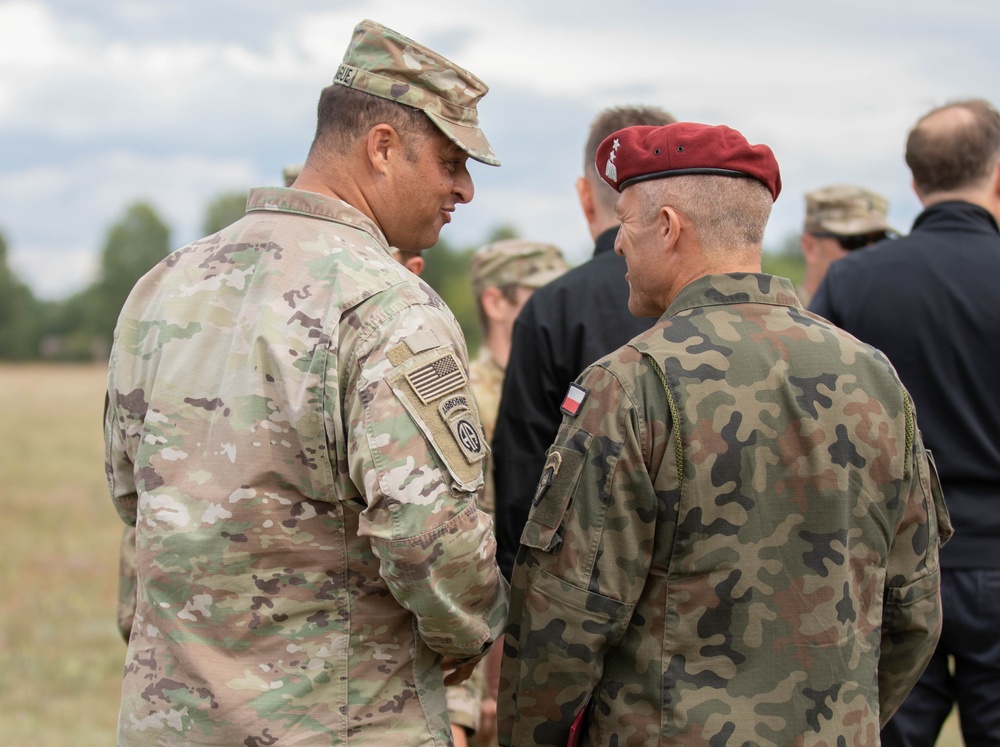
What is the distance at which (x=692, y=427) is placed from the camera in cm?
224

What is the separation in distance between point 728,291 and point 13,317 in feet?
306

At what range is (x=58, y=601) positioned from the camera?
8828mm

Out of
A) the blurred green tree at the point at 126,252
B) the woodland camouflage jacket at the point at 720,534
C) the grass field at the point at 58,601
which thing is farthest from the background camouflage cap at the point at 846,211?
the blurred green tree at the point at 126,252

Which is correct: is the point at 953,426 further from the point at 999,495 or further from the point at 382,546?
the point at 382,546

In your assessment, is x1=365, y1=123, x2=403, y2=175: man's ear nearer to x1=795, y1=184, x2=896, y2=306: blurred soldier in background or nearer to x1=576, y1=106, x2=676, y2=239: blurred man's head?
x1=576, y1=106, x2=676, y2=239: blurred man's head

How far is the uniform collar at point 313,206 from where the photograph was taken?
2508 mm

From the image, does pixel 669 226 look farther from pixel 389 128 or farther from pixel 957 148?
pixel 957 148

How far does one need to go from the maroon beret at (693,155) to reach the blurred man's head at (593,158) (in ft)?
3.49

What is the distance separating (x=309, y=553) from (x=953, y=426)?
7.42ft

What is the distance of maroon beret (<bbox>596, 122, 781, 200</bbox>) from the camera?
7.85ft

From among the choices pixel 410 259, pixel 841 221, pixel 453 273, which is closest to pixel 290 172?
pixel 410 259

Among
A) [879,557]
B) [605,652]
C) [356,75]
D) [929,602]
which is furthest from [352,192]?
[929,602]

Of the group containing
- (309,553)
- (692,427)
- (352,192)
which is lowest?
(309,553)

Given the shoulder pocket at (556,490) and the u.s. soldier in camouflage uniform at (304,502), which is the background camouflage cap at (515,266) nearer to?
the u.s. soldier in camouflage uniform at (304,502)
